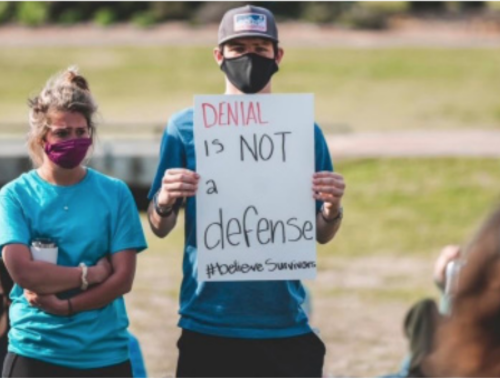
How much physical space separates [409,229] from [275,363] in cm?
1256

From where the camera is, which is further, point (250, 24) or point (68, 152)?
point (250, 24)

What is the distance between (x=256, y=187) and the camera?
16.3 feet

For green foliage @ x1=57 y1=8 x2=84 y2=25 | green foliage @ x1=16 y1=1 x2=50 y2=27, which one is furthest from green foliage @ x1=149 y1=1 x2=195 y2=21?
green foliage @ x1=16 y1=1 x2=50 y2=27

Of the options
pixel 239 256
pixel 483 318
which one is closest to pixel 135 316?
pixel 239 256

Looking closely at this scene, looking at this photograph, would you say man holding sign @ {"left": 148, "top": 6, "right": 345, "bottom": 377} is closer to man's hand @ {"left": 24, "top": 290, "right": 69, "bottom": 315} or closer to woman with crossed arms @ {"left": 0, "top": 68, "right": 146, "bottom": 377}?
woman with crossed arms @ {"left": 0, "top": 68, "right": 146, "bottom": 377}

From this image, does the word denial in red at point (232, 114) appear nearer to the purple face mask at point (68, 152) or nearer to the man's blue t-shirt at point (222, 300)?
the man's blue t-shirt at point (222, 300)

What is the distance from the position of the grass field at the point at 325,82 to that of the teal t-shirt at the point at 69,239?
22.5m

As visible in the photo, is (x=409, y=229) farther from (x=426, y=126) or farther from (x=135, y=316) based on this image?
(x=426, y=126)

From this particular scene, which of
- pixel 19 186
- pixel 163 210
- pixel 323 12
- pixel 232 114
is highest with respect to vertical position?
pixel 323 12

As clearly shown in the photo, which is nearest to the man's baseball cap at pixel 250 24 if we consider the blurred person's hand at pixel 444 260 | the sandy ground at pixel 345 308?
the blurred person's hand at pixel 444 260

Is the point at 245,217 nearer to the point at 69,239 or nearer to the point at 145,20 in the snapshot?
the point at 69,239

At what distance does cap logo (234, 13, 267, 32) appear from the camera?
16.1ft

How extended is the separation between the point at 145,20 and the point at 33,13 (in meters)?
3.49

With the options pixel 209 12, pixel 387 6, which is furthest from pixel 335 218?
pixel 387 6
